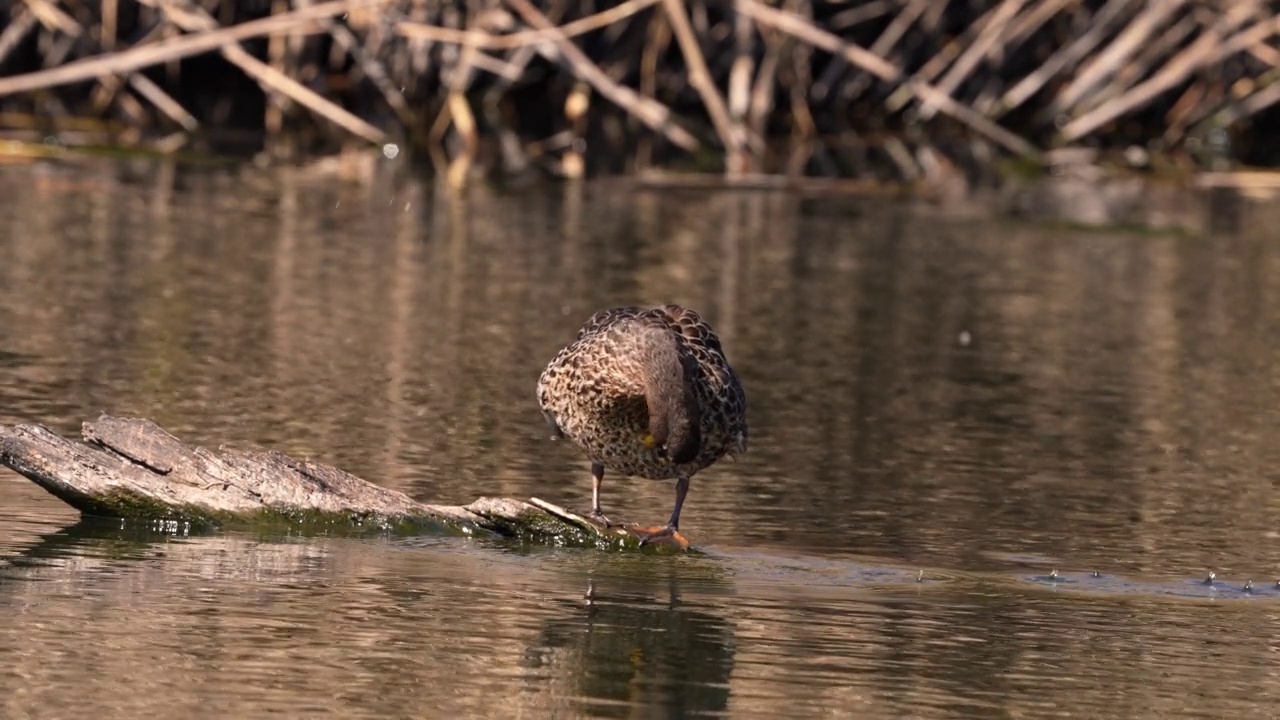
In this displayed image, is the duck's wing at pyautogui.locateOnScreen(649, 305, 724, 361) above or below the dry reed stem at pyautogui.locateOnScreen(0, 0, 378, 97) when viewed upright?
below

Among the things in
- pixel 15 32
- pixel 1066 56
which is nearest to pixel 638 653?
pixel 15 32

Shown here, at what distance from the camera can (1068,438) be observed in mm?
11359

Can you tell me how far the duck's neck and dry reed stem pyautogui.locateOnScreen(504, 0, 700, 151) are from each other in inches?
544

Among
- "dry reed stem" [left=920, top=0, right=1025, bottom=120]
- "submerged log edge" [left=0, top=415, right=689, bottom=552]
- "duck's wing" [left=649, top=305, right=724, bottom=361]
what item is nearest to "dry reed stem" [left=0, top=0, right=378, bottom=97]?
"dry reed stem" [left=920, top=0, right=1025, bottom=120]

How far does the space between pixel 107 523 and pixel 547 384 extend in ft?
5.44

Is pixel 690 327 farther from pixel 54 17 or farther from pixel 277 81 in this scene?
pixel 54 17

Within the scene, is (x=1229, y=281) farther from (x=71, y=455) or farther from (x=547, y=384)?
(x=71, y=455)

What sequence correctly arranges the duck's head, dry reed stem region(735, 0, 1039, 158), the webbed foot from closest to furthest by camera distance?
the duck's head
the webbed foot
dry reed stem region(735, 0, 1039, 158)

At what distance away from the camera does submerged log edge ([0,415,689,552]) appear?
325 inches

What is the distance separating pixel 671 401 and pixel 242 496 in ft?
4.88

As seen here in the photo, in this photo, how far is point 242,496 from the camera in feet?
27.3

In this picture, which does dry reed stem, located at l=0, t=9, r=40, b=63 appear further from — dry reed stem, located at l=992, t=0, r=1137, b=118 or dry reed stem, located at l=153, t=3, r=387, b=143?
dry reed stem, located at l=992, t=0, r=1137, b=118

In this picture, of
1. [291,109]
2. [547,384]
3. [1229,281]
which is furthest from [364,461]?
[291,109]

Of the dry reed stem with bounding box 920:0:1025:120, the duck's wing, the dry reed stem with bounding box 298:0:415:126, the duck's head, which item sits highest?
the dry reed stem with bounding box 920:0:1025:120
